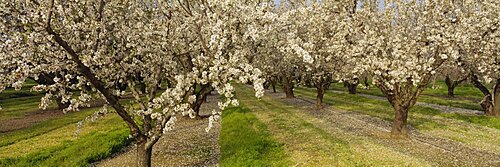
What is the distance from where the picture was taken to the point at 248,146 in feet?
82.1

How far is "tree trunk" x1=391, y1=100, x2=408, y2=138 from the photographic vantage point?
27734mm

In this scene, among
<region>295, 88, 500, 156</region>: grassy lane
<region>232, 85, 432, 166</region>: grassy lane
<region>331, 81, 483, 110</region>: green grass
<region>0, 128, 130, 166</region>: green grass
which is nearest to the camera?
<region>232, 85, 432, 166</region>: grassy lane

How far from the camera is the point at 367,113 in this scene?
141ft

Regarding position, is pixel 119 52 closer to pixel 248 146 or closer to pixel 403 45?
pixel 248 146

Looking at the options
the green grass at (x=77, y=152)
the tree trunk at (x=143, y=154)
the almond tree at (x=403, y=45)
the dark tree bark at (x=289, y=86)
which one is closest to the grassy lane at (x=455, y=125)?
the almond tree at (x=403, y=45)

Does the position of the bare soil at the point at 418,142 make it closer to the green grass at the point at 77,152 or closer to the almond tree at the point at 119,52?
the almond tree at the point at 119,52

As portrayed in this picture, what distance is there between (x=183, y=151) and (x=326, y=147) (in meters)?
9.39

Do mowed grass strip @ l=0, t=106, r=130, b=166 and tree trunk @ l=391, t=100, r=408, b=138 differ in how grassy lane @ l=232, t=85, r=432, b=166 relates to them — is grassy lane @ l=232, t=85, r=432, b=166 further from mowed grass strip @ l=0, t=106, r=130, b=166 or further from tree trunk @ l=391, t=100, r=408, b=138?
mowed grass strip @ l=0, t=106, r=130, b=166

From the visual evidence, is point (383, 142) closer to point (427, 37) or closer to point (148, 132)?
point (427, 37)

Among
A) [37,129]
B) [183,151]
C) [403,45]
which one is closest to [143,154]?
[183,151]

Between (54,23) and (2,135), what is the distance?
989 inches

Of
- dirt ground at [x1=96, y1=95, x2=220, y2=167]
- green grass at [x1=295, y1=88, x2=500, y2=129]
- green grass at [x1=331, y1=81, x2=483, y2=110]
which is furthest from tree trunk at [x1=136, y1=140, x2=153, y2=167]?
green grass at [x1=331, y1=81, x2=483, y2=110]

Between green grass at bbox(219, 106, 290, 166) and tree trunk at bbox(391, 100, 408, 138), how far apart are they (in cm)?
896

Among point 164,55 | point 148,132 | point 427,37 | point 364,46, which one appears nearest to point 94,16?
point 164,55
